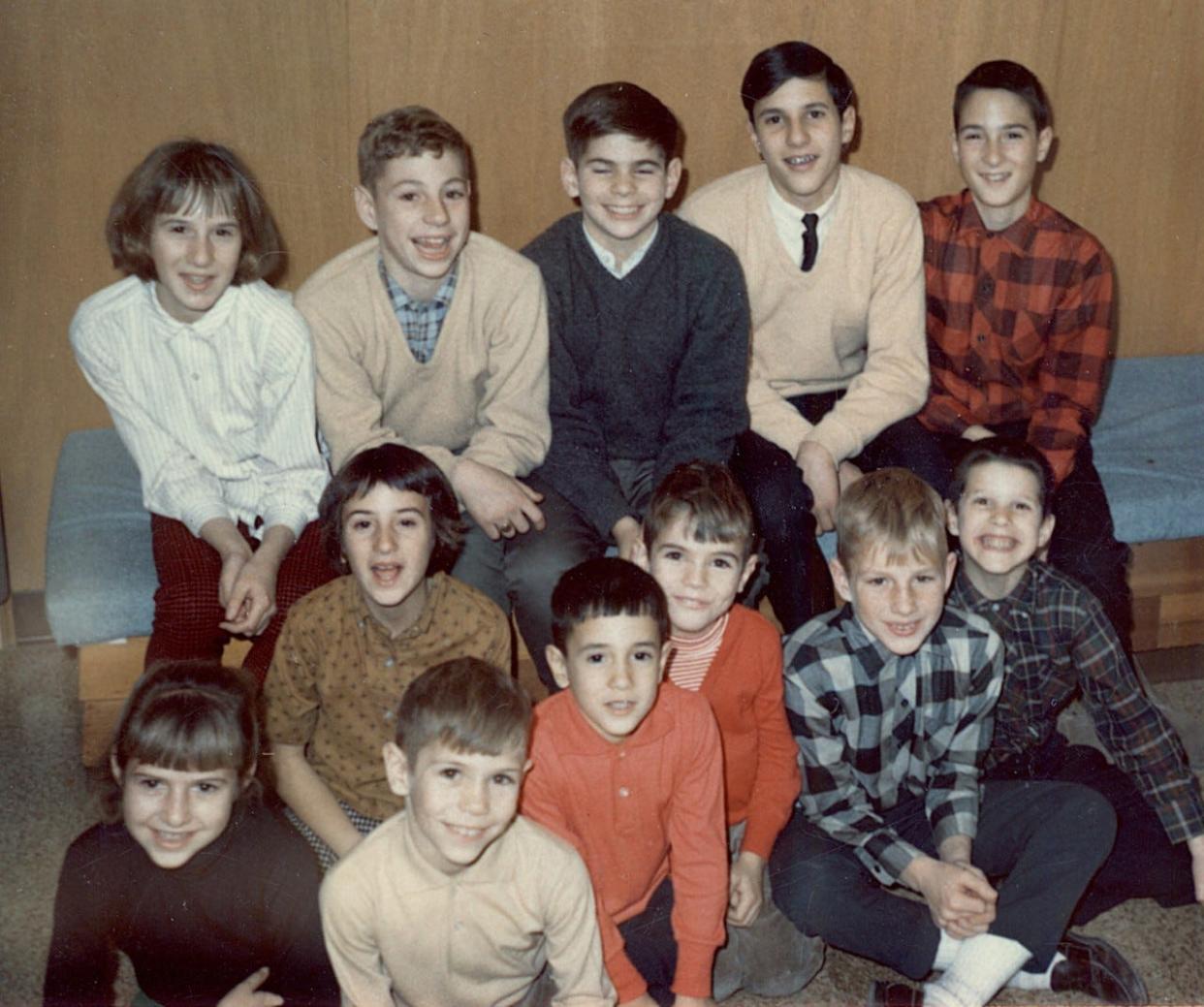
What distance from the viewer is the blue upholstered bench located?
221cm

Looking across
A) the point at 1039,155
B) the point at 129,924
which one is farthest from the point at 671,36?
the point at 129,924

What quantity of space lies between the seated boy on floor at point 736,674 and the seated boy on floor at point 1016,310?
0.56m

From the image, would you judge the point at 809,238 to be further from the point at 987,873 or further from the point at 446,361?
the point at 987,873

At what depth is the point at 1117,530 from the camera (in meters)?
2.43

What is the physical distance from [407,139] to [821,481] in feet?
2.75

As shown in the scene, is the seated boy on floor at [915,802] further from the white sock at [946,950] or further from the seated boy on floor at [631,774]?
the seated boy on floor at [631,774]

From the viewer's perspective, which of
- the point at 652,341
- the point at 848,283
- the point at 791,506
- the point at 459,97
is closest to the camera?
the point at 791,506

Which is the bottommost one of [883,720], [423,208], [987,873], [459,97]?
[987,873]

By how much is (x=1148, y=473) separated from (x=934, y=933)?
1.05 meters

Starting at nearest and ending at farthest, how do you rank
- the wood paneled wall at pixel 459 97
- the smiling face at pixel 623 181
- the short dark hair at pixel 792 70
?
the smiling face at pixel 623 181 → the short dark hair at pixel 792 70 → the wood paneled wall at pixel 459 97

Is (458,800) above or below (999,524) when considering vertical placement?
below

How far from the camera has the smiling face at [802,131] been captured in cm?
237

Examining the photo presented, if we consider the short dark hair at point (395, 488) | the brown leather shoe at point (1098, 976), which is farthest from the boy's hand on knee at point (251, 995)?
the brown leather shoe at point (1098, 976)

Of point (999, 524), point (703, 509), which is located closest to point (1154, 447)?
point (999, 524)
